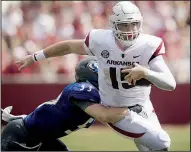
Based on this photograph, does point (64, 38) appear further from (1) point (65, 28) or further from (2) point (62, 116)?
(2) point (62, 116)

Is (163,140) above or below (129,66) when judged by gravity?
below

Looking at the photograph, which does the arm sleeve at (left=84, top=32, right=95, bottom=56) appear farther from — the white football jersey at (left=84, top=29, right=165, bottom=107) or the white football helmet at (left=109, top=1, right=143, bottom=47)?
the white football helmet at (left=109, top=1, right=143, bottom=47)

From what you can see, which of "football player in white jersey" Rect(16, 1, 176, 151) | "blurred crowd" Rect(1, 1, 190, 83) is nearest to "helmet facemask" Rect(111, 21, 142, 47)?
"football player in white jersey" Rect(16, 1, 176, 151)

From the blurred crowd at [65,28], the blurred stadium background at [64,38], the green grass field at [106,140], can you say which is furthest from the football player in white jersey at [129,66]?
the blurred crowd at [65,28]

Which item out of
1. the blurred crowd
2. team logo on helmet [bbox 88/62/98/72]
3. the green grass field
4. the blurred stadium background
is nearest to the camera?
team logo on helmet [bbox 88/62/98/72]

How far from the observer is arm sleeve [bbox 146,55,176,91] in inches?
170

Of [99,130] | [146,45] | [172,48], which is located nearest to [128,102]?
[146,45]

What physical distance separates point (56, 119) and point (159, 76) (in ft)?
2.82

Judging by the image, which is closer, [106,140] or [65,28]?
[106,140]

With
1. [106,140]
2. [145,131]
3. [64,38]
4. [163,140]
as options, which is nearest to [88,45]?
[145,131]

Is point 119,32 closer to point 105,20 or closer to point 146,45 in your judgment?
point 146,45

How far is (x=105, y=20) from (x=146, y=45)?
236 inches

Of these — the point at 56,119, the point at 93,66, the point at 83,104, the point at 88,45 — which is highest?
the point at 88,45

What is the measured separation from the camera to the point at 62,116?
15.7ft
